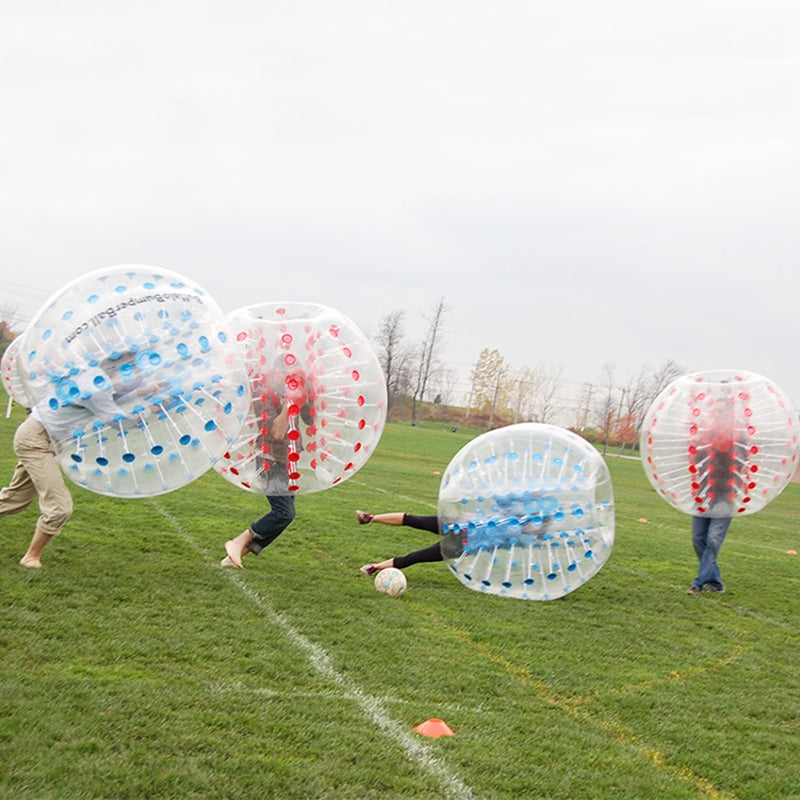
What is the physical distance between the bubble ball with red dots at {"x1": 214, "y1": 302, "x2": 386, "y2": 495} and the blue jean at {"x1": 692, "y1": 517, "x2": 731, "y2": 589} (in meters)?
3.95

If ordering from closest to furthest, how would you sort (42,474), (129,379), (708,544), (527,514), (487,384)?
(129,379) → (42,474) → (527,514) → (708,544) → (487,384)

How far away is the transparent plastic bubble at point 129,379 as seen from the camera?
19.0ft

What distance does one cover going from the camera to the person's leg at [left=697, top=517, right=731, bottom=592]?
8.80 m

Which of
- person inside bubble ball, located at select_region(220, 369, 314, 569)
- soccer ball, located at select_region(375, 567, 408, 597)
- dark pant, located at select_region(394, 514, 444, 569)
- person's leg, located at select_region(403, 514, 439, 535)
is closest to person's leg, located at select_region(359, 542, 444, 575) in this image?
dark pant, located at select_region(394, 514, 444, 569)

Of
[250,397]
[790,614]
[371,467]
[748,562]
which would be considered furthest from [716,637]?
[371,467]

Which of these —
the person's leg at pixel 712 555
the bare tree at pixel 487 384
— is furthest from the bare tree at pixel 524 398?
the person's leg at pixel 712 555

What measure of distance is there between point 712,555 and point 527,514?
304cm

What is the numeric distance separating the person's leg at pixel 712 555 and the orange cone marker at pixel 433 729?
5110 millimetres

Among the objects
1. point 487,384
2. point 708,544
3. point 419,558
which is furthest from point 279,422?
point 487,384

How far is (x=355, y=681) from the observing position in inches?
205

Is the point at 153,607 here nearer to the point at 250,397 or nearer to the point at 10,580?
the point at 10,580

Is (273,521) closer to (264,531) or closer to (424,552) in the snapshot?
(264,531)

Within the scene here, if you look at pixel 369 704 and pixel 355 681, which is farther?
pixel 355 681

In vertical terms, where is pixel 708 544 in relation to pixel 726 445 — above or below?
below
